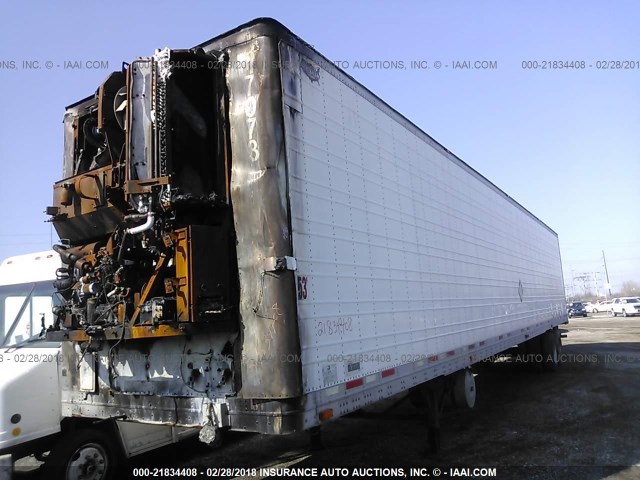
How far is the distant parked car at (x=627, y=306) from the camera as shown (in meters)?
39.6

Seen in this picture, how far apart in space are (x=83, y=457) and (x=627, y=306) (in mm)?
44789

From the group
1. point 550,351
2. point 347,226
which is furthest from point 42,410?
point 550,351

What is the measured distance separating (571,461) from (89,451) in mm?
5488

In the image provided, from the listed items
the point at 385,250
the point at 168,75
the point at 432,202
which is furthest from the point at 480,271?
the point at 168,75

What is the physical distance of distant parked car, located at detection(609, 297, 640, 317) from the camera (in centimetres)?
3956

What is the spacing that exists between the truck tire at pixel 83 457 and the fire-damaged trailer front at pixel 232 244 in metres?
0.44

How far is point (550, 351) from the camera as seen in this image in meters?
13.8

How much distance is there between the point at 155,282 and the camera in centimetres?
389

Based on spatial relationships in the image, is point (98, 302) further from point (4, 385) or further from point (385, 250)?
point (385, 250)

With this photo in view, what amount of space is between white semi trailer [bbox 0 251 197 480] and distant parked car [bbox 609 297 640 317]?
4301 centimetres

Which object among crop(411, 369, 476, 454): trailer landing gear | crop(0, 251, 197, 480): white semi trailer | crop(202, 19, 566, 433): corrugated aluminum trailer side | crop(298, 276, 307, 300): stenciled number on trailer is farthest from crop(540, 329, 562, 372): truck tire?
crop(298, 276, 307, 300): stenciled number on trailer

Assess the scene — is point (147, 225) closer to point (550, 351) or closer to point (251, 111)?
point (251, 111)

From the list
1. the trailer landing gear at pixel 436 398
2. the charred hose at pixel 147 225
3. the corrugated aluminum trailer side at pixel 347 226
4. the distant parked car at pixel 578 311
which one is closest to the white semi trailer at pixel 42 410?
the charred hose at pixel 147 225

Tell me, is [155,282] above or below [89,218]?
below
